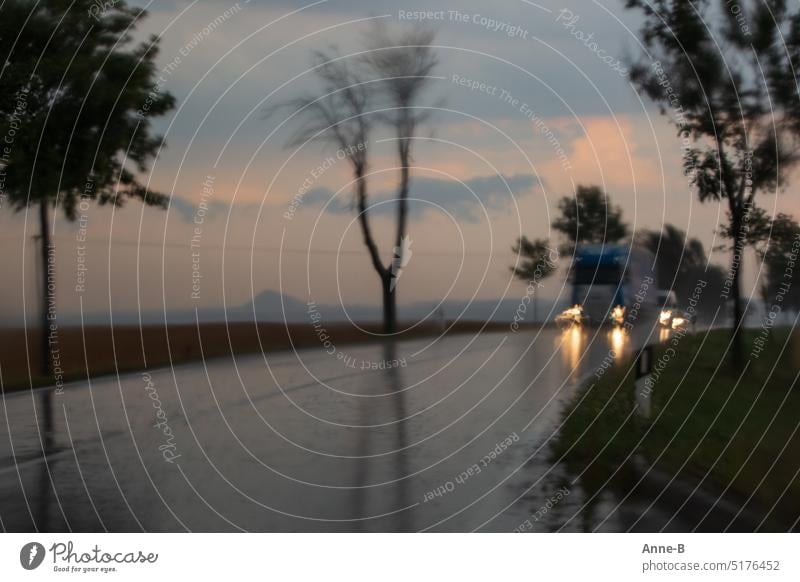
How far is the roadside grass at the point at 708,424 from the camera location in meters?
5.95

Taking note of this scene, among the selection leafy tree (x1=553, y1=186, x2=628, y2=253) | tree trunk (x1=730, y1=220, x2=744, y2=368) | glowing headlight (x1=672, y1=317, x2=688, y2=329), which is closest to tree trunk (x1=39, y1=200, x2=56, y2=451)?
leafy tree (x1=553, y1=186, x2=628, y2=253)

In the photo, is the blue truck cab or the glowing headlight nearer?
the blue truck cab

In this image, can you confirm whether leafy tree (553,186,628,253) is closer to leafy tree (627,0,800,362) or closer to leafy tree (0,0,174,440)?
leafy tree (627,0,800,362)

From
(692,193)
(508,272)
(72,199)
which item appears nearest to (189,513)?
(72,199)

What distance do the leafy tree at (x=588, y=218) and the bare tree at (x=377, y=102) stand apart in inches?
36.5

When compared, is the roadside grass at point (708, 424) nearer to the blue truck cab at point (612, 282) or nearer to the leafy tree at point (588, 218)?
the blue truck cab at point (612, 282)

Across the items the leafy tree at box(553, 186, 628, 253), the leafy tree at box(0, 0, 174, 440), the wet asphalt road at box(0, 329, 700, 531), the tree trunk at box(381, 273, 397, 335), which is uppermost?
the leafy tree at box(0, 0, 174, 440)

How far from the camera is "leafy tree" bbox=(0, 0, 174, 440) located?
598cm

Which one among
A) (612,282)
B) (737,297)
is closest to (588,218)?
(612,282)

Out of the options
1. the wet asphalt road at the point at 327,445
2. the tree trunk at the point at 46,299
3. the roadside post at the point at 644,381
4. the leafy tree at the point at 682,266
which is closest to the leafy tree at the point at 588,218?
the leafy tree at the point at 682,266

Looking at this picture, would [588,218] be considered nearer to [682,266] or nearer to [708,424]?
[682,266]

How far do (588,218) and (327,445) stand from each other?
6.76 feet

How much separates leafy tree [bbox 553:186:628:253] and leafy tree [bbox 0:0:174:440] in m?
2.36
